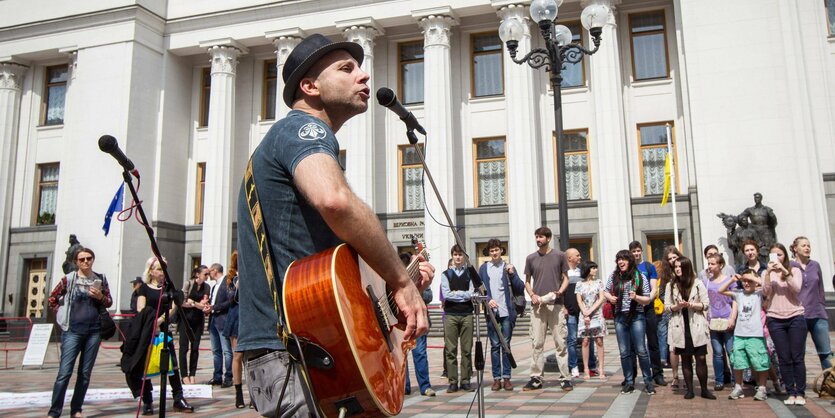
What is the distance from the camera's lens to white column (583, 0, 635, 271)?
22.4m

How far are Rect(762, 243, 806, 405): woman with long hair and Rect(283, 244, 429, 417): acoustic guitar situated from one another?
6806mm

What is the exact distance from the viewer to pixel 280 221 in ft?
6.97

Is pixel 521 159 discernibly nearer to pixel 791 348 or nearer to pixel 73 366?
pixel 791 348

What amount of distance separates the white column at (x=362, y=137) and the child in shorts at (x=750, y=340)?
18076 mm

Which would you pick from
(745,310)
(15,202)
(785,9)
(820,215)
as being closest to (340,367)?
(745,310)

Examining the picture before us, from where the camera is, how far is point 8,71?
2962 centimetres

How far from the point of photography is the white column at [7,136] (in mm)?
29234

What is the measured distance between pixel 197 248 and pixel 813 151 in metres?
24.1

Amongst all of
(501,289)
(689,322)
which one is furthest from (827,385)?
(501,289)

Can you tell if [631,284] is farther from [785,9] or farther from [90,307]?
[785,9]

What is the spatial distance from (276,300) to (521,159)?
22014 millimetres

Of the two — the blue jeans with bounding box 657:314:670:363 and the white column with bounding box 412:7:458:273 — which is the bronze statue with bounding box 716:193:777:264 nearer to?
the white column with bounding box 412:7:458:273

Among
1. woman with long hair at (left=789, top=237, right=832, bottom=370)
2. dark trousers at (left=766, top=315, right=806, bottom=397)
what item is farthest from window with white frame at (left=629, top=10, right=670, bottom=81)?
dark trousers at (left=766, top=315, right=806, bottom=397)

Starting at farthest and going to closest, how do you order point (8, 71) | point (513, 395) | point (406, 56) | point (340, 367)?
point (8, 71), point (406, 56), point (513, 395), point (340, 367)
